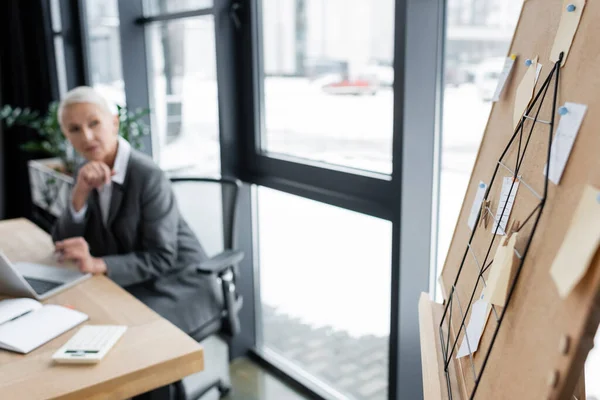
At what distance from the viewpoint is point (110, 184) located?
2.01 meters

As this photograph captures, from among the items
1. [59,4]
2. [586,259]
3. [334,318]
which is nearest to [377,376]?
[334,318]

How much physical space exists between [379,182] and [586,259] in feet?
4.41

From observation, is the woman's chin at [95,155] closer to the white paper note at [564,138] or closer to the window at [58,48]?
the white paper note at [564,138]

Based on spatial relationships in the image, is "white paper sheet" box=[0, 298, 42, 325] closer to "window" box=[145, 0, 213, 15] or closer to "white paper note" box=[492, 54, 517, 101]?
"white paper note" box=[492, 54, 517, 101]

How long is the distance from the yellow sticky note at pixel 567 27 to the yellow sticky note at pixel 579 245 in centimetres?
28

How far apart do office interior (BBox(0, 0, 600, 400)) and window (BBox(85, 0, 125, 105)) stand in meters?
0.02

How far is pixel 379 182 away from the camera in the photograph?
74.5 inches

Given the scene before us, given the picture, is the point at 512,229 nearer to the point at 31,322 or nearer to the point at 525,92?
the point at 525,92

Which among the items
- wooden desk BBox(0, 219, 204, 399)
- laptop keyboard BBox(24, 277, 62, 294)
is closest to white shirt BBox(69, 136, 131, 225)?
laptop keyboard BBox(24, 277, 62, 294)

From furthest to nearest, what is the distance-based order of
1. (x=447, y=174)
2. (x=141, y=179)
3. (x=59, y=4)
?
(x=59, y=4) → (x=141, y=179) → (x=447, y=174)

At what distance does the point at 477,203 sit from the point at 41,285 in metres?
1.26

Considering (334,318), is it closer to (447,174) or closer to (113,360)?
(447,174)

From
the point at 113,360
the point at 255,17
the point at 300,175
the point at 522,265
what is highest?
the point at 255,17

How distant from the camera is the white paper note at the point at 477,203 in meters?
1.10
